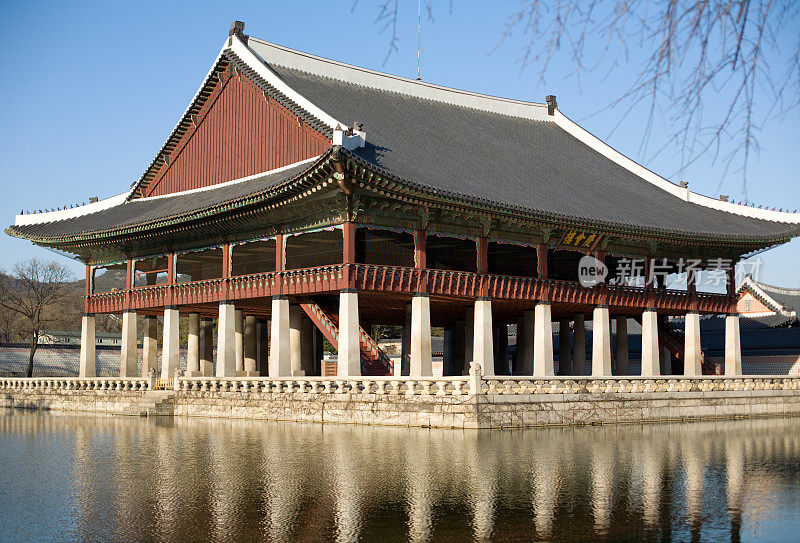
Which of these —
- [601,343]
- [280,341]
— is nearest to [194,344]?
[280,341]

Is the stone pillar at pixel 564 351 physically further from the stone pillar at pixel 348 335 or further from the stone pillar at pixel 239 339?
the stone pillar at pixel 348 335

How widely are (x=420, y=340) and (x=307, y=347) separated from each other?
41.2 ft

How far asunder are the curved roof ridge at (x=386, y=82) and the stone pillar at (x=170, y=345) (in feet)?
46.7

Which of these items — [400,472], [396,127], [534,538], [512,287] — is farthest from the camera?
[396,127]

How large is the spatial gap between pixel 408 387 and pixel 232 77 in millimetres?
22837

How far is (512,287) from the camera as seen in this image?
40.1 m

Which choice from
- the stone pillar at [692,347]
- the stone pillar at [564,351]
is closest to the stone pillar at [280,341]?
the stone pillar at [564,351]

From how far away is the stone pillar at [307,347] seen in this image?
47.0 m

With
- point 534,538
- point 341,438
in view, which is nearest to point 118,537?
point 534,538

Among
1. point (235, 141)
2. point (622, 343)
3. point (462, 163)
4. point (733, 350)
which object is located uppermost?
point (235, 141)

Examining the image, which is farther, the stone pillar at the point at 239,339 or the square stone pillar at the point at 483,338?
the stone pillar at the point at 239,339

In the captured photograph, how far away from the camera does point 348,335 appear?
34.9 metres

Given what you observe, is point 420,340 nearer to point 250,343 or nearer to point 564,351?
point 250,343

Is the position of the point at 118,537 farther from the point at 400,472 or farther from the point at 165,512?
the point at 400,472
